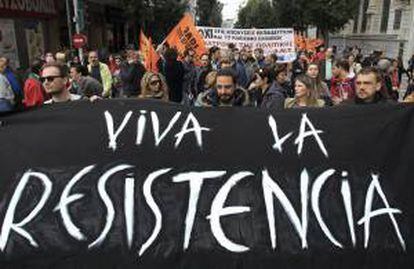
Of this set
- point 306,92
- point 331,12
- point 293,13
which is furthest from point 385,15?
point 306,92

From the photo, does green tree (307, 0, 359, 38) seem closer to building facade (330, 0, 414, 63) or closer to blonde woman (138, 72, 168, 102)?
building facade (330, 0, 414, 63)

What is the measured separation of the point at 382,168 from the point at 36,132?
6.09ft

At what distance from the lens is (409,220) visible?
2.80 metres

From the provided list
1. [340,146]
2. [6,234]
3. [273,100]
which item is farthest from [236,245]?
[273,100]

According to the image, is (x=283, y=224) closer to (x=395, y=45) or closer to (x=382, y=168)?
(x=382, y=168)

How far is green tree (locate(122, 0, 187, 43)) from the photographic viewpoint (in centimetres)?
2962

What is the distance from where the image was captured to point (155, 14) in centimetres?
3216

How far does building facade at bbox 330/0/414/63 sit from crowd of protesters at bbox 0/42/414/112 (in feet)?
86.1

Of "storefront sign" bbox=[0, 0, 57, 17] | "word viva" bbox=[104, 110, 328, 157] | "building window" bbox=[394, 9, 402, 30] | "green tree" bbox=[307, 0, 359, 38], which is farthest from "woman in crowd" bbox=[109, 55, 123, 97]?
"building window" bbox=[394, 9, 402, 30]

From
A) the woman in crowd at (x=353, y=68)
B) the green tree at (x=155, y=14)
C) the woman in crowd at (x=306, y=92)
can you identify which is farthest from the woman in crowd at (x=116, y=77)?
the green tree at (x=155, y=14)

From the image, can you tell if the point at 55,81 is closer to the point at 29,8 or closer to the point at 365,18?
the point at 29,8

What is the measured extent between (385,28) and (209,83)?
40595 mm

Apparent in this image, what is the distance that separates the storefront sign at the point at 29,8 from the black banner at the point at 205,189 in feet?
50.7

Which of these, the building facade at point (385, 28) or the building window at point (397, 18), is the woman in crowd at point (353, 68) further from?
the building window at point (397, 18)
